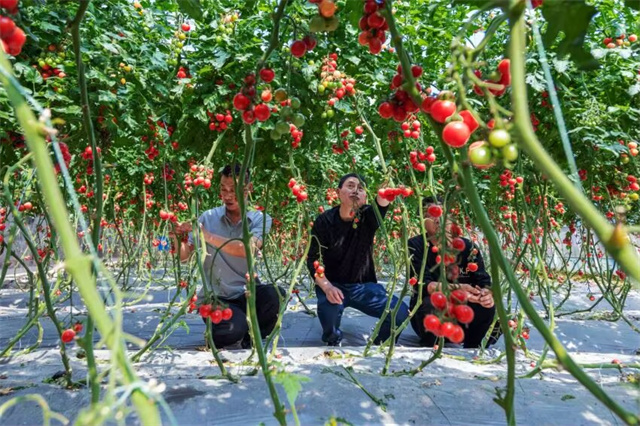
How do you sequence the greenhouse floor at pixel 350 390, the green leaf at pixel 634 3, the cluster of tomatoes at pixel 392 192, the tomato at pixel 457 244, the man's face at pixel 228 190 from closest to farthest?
the green leaf at pixel 634 3 → the tomato at pixel 457 244 → the greenhouse floor at pixel 350 390 → the cluster of tomatoes at pixel 392 192 → the man's face at pixel 228 190

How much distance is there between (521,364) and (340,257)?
4.98ft

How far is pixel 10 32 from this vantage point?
25.6 inches

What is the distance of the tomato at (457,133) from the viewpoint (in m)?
0.64

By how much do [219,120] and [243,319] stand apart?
142 cm

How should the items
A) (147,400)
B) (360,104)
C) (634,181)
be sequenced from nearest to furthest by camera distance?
(147,400)
(360,104)
(634,181)

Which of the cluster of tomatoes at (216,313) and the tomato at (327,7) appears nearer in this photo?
the tomato at (327,7)

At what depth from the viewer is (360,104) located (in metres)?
2.67

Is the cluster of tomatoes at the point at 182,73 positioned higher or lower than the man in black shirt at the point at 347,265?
higher

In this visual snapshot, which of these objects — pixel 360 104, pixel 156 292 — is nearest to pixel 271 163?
pixel 360 104

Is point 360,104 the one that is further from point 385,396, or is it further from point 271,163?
point 385,396

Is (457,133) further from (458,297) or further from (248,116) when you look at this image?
(248,116)

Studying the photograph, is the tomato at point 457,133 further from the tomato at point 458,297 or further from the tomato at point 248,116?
the tomato at point 248,116

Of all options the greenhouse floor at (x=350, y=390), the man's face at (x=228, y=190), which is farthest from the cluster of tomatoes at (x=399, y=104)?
the man's face at (x=228, y=190)

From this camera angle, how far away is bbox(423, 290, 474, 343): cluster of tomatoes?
0.80 meters
